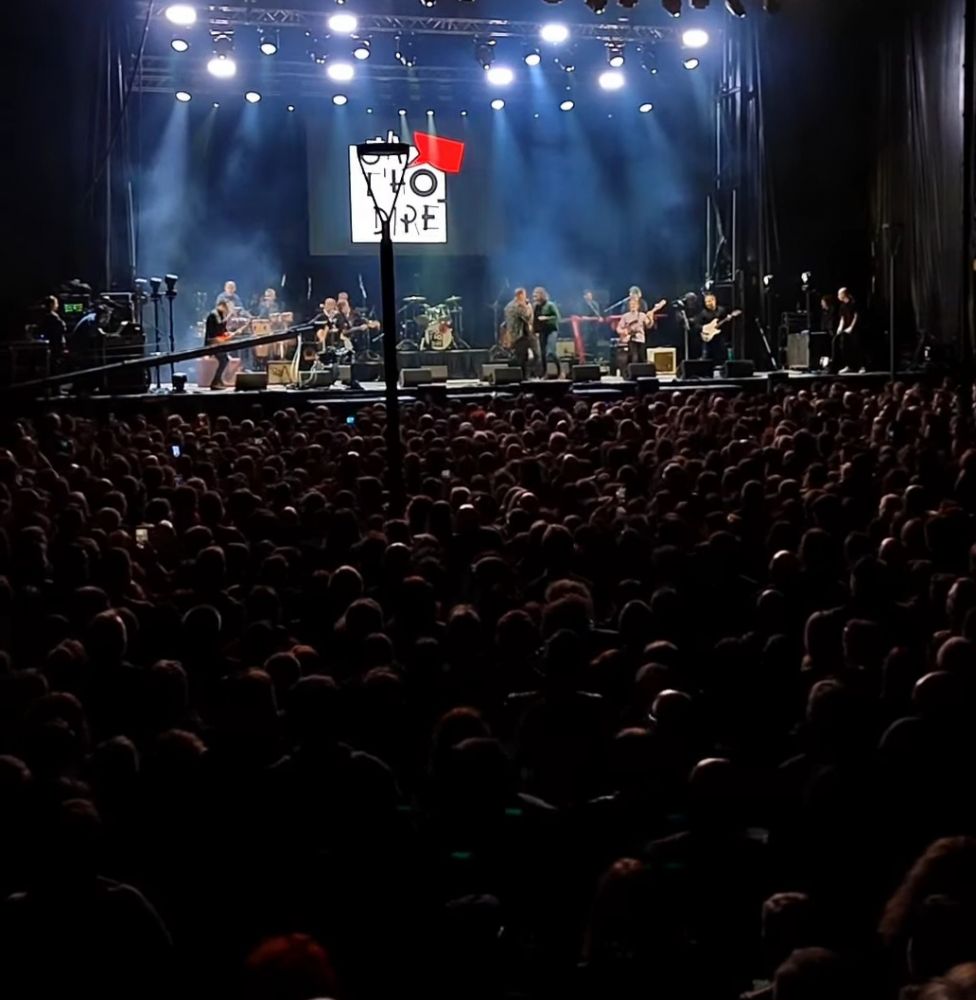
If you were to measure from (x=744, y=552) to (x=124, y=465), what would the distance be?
5.40m

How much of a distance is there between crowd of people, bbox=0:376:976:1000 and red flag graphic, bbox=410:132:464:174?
18.4 meters

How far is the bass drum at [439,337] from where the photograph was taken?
79.3 feet

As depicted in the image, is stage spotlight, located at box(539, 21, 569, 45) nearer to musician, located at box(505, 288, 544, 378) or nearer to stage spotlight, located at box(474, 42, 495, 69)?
stage spotlight, located at box(474, 42, 495, 69)

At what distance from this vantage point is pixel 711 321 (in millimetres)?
23219

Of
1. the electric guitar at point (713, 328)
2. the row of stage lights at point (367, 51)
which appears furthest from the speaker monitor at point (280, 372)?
the electric guitar at point (713, 328)

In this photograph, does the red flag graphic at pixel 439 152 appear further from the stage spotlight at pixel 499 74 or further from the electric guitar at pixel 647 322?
the electric guitar at pixel 647 322

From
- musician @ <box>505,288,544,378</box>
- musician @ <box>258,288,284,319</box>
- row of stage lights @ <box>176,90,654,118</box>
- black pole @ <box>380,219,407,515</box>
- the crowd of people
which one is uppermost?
row of stage lights @ <box>176,90,654,118</box>

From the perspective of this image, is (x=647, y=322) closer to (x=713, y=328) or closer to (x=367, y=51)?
(x=713, y=328)

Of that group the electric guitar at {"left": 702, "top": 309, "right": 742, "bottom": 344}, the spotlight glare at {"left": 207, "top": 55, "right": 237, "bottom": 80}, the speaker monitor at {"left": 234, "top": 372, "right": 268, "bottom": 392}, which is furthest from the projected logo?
the speaker monitor at {"left": 234, "top": 372, "right": 268, "bottom": 392}

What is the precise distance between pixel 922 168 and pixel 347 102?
428 inches

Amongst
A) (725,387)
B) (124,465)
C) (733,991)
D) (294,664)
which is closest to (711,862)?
(733,991)

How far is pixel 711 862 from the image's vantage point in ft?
11.6

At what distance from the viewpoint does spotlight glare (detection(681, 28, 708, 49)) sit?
2338 centimetres

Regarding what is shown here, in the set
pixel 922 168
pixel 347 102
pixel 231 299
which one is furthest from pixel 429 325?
pixel 922 168
